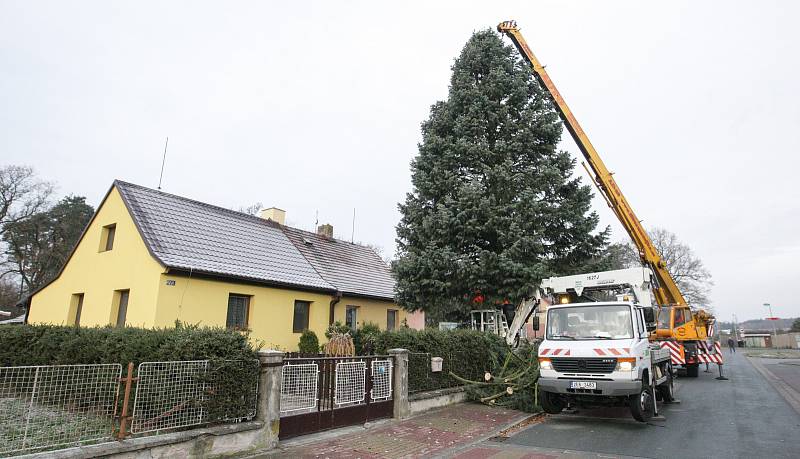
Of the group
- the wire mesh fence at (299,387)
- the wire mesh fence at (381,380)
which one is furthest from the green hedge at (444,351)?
the wire mesh fence at (299,387)

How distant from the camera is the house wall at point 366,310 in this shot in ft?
62.2

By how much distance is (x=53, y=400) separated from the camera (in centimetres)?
569

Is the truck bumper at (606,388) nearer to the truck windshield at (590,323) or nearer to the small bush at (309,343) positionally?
the truck windshield at (590,323)

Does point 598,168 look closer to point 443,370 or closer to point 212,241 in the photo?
point 443,370

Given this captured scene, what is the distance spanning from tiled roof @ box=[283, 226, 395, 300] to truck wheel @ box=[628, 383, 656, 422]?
1102 centimetres

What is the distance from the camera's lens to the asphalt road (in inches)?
297

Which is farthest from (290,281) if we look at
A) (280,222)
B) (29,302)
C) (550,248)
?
(29,302)

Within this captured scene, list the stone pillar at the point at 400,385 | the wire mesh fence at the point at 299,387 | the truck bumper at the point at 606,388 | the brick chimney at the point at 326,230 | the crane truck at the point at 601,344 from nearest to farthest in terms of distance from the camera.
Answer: the wire mesh fence at the point at 299,387
the truck bumper at the point at 606,388
the crane truck at the point at 601,344
the stone pillar at the point at 400,385
the brick chimney at the point at 326,230

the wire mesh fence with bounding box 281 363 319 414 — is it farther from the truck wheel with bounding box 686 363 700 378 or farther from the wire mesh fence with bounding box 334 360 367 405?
the truck wheel with bounding box 686 363 700 378

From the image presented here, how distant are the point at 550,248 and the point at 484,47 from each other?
841 centimetres

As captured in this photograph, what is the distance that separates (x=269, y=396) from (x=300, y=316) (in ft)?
33.0

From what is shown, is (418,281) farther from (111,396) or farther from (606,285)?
(111,396)

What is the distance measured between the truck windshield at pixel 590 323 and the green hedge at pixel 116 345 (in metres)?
7.02

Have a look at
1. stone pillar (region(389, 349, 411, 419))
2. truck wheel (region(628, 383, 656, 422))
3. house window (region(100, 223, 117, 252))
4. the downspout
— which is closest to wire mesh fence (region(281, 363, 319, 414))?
stone pillar (region(389, 349, 411, 419))
